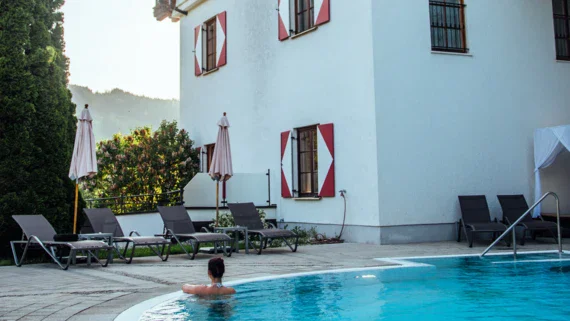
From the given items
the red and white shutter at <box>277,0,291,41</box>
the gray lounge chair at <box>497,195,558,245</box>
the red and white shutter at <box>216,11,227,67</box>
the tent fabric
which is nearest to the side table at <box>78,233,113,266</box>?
the tent fabric

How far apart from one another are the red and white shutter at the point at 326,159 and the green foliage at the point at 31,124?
193 inches

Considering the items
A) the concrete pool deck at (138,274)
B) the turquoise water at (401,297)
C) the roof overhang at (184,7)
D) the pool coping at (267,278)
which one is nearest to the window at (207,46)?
the roof overhang at (184,7)

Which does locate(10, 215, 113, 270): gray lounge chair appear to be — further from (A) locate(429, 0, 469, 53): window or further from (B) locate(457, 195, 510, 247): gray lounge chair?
(A) locate(429, 0, 469, 53): window

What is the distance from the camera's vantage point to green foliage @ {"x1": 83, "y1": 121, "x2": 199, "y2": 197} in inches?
658

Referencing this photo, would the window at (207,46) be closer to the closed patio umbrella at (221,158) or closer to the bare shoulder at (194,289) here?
the closed patio umbrella at (221,158)

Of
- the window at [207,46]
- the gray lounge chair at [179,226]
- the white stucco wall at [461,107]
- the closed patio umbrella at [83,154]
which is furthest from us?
the window at [207,46]

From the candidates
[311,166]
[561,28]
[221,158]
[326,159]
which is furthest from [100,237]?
[561,28]

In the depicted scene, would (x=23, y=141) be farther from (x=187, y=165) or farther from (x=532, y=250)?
(x=532, y=250)

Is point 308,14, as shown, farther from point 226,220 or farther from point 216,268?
point 216,268

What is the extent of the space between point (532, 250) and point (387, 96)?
12.3 feet

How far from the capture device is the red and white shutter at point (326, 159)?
1259 cm

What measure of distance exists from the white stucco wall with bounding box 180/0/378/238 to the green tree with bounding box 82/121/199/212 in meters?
0.81

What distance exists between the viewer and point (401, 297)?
6.27 meters

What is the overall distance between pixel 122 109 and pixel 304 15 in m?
90.0
